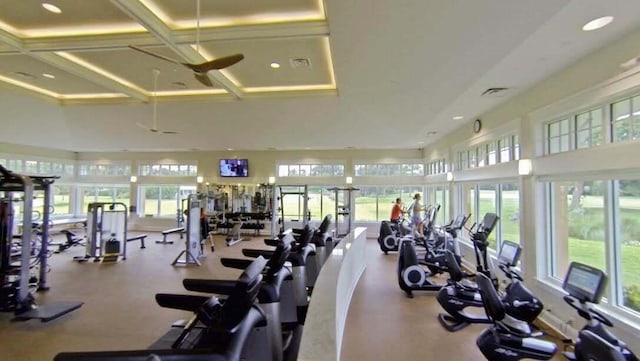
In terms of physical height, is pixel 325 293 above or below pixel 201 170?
below

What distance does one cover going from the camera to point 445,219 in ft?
31.4

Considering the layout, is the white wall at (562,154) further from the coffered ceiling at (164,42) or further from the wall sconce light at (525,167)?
the coffered ceiling at (164,42)

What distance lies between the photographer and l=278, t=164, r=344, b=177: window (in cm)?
1272

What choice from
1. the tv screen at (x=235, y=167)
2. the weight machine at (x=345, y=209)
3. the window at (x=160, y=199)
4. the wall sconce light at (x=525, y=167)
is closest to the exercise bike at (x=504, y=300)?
the wall sconce light at (x=525, y=167)

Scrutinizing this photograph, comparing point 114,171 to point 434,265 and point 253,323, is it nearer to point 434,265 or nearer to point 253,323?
point 434,265

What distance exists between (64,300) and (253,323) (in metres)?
4.75

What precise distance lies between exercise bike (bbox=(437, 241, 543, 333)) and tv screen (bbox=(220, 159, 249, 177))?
9.23 metres

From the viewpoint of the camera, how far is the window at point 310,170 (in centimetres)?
1272

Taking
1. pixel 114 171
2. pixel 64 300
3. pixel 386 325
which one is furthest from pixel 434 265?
pixel 114 171

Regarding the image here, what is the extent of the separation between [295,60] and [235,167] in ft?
26.3

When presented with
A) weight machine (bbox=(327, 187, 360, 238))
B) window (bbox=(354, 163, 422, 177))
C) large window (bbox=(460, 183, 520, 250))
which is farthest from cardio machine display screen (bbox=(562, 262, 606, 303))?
window (bbox=(354, 163, 422, 177))

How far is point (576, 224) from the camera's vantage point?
4.25m

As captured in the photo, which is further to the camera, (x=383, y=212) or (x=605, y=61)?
(x=383, y=212)

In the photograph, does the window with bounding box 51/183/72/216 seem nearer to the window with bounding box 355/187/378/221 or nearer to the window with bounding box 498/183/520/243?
the window with bounding box 355/187/378/221
